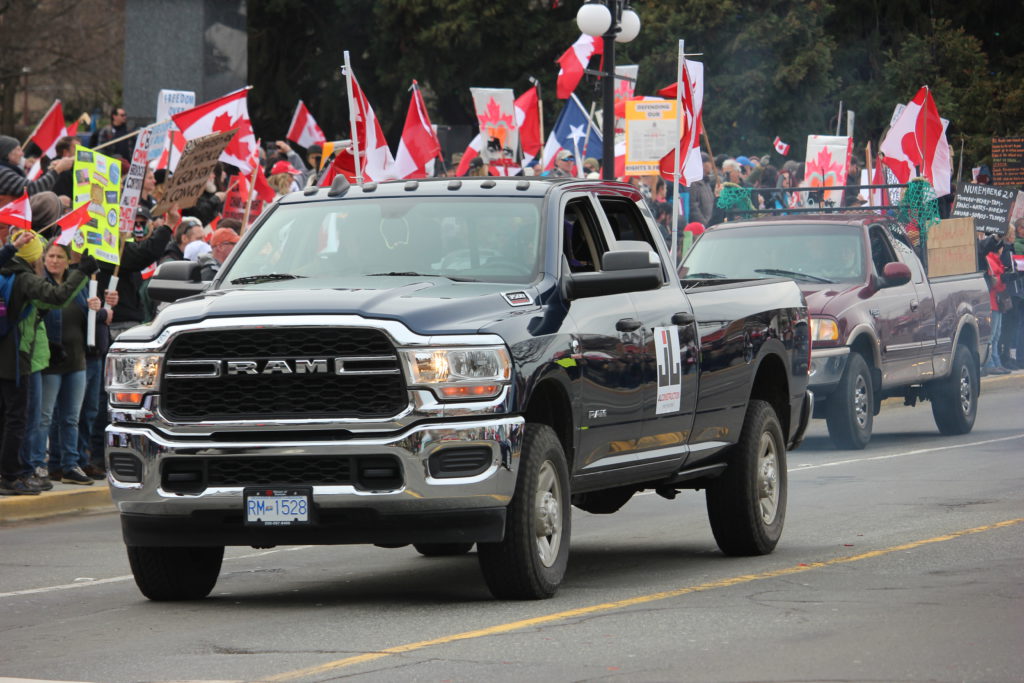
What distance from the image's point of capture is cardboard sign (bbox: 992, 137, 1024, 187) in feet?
111

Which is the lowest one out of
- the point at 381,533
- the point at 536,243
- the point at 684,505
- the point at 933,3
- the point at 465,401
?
the point at 684,505

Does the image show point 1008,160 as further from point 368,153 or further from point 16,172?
point 16,172

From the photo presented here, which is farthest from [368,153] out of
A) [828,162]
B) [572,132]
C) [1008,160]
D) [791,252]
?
[1008,160]

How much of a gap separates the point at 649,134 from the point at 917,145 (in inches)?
191

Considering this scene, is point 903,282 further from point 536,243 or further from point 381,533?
point 381,533

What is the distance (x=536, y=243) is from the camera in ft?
32.2

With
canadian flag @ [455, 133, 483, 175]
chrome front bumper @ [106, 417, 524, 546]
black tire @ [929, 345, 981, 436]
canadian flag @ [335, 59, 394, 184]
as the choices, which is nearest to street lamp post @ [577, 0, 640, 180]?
canadian flag @ [335, 59, 394, 184]

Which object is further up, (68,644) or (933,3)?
(933,3)

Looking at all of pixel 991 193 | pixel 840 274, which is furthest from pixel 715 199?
pixel 840 274

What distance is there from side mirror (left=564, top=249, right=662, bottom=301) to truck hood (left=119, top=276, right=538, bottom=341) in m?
0.28

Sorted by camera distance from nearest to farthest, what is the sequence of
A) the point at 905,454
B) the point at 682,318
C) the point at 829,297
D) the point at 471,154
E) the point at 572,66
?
the point at 682,318 → the point at 905,454 → the point at 829,297 → the point at 471,154 → the point at 572,66

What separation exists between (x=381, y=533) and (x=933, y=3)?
49495 millimetres

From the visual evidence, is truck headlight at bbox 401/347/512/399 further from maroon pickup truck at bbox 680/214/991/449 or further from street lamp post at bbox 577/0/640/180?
street lamp post at bbox 577/0/640/180

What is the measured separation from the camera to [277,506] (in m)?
8.76
